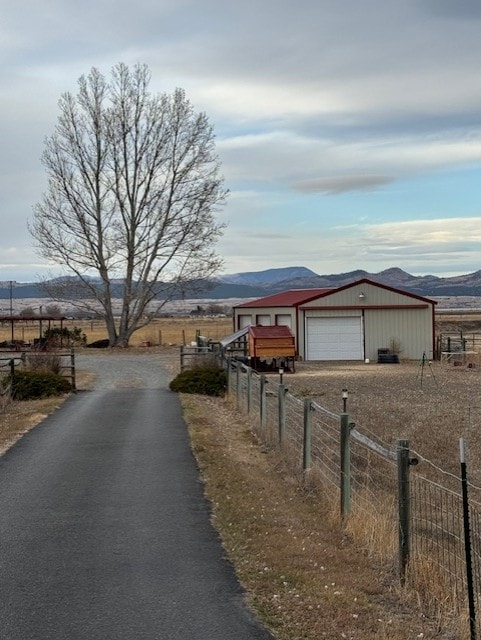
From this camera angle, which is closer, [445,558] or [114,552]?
[114,552]

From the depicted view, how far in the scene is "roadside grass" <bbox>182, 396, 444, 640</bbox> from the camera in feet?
18.4

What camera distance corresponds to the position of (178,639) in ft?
17.4

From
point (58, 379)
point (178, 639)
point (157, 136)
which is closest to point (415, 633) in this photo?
point (178, 639)

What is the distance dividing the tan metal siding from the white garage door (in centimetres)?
48

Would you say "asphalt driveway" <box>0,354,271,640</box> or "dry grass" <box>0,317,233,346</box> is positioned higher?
"asphalt driveway" <box>0,354,271,640</box>

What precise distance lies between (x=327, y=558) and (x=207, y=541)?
1.27 metres

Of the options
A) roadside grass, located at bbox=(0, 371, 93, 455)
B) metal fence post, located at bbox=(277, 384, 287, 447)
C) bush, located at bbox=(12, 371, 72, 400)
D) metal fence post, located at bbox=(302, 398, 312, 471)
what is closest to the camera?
metal fence post, located at bbox=(302, 398, 312, 471)

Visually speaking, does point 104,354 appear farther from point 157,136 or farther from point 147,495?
point 147,495

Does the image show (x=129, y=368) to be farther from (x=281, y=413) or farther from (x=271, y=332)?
(x=281, y=413)

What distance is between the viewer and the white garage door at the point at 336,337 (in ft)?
130

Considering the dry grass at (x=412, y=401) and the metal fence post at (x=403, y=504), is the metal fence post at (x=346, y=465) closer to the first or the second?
the metal fence post at (x=403, y=504)

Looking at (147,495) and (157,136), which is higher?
(157,136)

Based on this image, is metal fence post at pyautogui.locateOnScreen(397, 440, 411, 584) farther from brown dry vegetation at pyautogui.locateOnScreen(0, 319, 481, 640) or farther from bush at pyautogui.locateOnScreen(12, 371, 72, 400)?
bush at pyautogui.locateOnScreen(12, 371, 72, 400)

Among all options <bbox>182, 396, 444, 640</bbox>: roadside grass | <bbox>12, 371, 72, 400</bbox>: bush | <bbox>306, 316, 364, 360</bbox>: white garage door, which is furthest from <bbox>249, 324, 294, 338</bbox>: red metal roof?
<bbox>182, 396, 444, 640</bbox>: roadside grass
